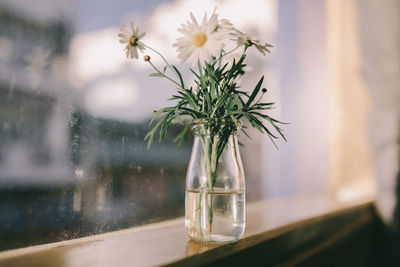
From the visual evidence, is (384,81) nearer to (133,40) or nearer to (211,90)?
(211,90)

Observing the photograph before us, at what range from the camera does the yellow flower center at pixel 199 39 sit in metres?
0.60

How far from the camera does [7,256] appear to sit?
588 millimetres

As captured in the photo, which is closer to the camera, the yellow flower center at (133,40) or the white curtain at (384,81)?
the yellow flower center at (133,40)

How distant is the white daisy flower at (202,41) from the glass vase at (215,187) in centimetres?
12

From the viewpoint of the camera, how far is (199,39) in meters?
0.60

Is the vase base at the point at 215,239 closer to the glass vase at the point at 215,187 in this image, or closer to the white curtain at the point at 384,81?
the glass vase at the point at 215,187

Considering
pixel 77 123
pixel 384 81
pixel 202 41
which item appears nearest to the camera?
pixel 202 41

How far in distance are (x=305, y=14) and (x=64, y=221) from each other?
173 cm

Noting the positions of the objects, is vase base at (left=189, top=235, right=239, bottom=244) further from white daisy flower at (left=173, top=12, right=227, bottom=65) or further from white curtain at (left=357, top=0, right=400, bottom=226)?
white curtain at (left=357, top=0, right=400, bottom=226)

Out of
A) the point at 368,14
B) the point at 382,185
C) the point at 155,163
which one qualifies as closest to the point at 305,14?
the point at 368,14

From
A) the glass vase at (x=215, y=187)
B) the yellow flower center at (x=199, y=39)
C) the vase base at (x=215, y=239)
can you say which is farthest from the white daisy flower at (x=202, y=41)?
the vase base at (x=215, y=239)

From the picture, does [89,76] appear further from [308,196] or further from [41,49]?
[308,196]

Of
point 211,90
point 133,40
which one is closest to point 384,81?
point 211,90

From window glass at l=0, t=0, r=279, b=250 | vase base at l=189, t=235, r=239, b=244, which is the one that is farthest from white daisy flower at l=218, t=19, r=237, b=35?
vase base at l=189, t=235, r=239, b=244
